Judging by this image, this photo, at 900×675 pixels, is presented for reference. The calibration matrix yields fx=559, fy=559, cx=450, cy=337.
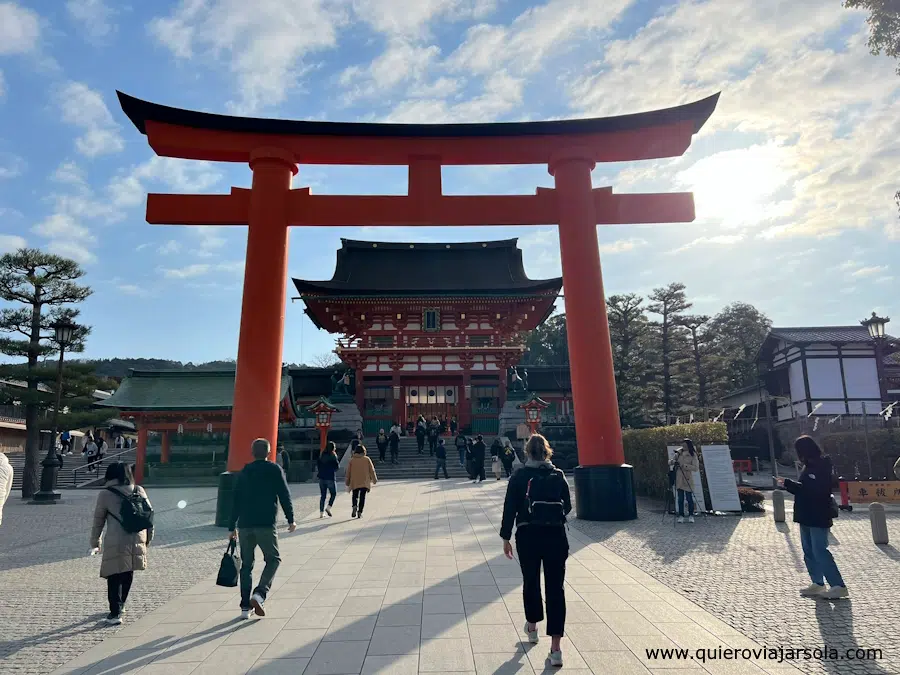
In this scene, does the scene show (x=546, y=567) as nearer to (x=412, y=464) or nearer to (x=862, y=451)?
(x=862, y=451)

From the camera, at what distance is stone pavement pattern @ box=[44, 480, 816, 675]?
3896 mm

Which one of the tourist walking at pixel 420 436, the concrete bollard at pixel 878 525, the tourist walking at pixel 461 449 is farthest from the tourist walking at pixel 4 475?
the tourist walking at pixel 420 436

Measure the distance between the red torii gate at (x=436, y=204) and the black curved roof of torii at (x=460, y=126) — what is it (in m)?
0.02

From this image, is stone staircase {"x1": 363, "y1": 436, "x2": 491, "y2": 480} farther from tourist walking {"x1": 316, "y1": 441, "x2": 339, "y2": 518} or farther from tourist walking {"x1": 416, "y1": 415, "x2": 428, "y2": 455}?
tourist walking {"x1": 316, "y1": 441, "x2": 339, "y2": 518}

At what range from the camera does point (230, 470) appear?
9445mm

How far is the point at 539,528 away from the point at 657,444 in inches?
395

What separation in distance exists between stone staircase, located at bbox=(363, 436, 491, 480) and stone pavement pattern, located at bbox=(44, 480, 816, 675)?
13.3 metres

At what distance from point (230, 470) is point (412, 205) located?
570 cm

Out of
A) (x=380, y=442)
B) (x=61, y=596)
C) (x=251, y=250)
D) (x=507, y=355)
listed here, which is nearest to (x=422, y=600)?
(x=61, y=596)

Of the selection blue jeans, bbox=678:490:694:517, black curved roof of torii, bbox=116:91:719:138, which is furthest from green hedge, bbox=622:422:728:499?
black curved roof of torii, bbox=116:91:719:138

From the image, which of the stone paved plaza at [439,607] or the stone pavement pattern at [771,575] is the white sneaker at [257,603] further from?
the stone pavement pattern at [771,575]

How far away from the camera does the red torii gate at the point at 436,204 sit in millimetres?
9875

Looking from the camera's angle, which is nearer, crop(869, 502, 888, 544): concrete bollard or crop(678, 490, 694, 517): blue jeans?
crop(869, 502, 888, 544): concrete bollard

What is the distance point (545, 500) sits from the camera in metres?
4.15
